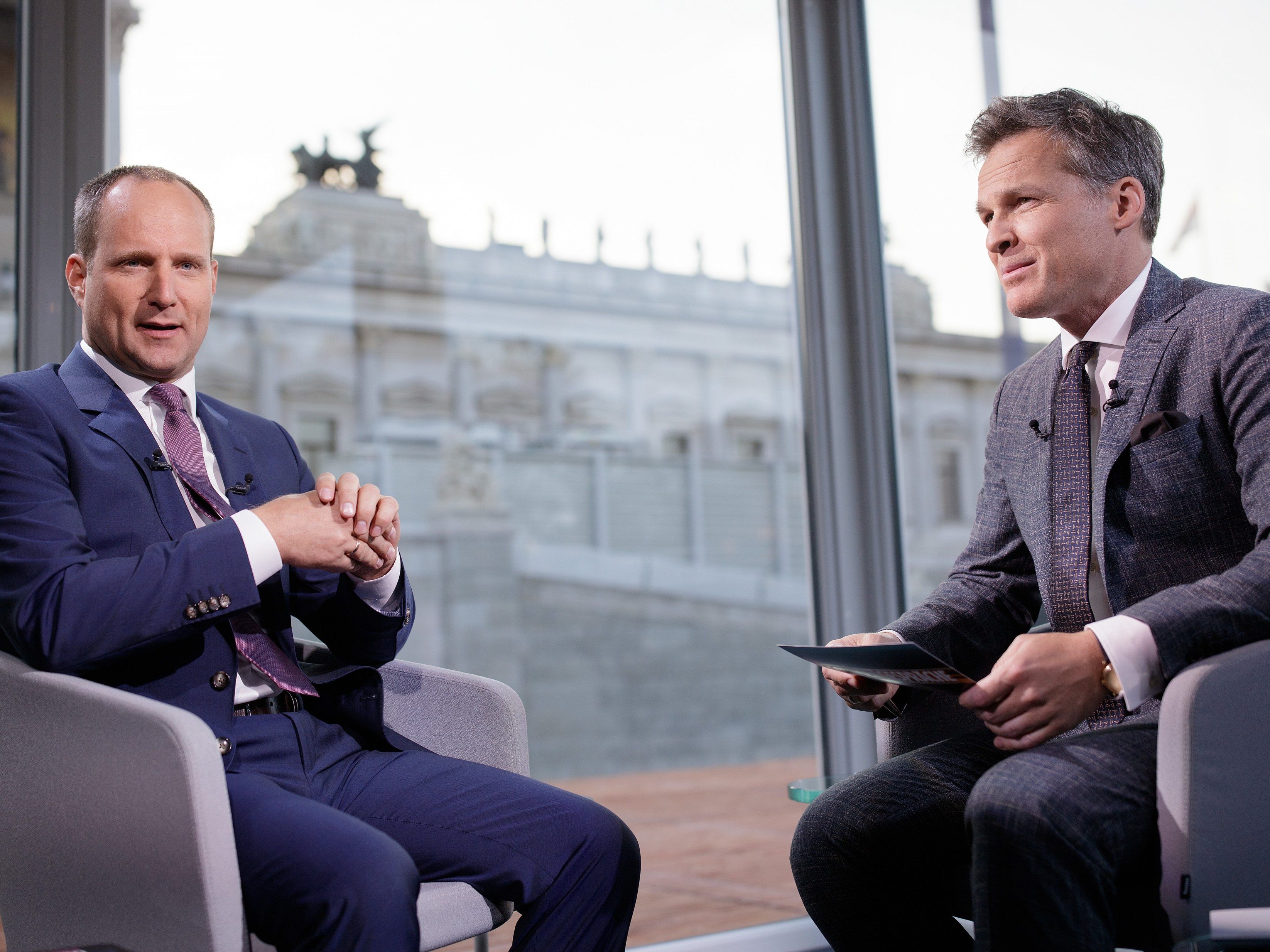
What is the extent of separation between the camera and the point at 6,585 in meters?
1.10

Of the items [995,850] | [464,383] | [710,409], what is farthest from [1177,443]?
[710,409]

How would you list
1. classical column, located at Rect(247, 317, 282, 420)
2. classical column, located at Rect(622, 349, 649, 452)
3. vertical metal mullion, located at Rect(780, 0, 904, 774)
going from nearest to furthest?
vertical metal mullion, located at Rect(780, 0, 904, 774) < classical column, located at Rect(247, 317, 282, 420) < classical column, located at Rect(622, 349, 649, 452)

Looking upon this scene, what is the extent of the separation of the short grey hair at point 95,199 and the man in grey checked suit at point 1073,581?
1.10m

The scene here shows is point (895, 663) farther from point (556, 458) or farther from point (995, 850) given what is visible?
point (556, 458)

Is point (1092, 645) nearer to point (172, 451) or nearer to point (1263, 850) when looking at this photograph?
point (1263, 850)

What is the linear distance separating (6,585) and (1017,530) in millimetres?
1275

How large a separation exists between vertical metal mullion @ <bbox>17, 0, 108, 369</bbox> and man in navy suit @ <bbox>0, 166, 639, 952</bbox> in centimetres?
44

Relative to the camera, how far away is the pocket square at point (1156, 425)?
1.22m

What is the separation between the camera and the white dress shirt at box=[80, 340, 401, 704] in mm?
1166

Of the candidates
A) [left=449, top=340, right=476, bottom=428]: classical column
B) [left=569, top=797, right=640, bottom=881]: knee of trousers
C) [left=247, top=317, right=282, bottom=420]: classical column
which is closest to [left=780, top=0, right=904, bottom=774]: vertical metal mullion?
[left=569, top=797, right=640, bottom=881]: knee of trousers

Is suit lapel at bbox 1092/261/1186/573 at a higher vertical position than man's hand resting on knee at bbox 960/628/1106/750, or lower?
higher

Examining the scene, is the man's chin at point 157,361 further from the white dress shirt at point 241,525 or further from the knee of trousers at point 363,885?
the knee of trousers at point 363,885

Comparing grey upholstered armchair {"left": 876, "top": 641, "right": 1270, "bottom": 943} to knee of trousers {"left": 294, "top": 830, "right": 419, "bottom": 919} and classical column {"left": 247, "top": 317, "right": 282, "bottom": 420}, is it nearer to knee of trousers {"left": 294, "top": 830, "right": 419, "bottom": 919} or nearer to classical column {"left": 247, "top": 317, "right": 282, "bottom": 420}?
knee of trousers {"left": 294, "top": 830, "right": 419, "bottom": 919}

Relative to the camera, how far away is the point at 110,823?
1.03 metres
